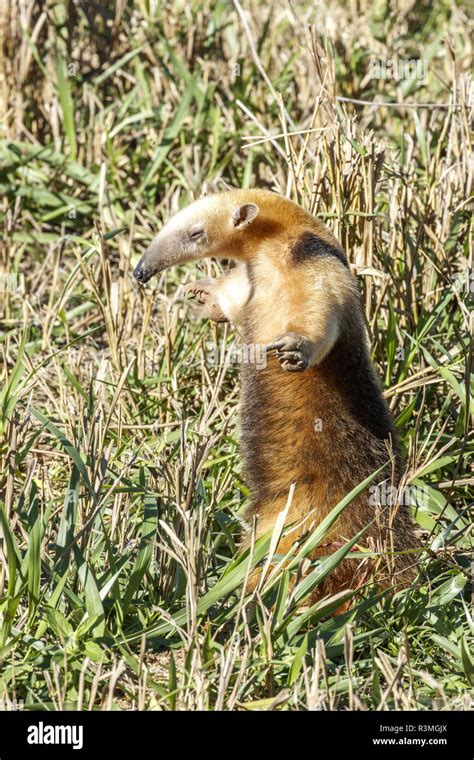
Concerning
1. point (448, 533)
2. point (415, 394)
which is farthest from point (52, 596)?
point (415, 394)

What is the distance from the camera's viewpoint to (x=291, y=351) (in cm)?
352

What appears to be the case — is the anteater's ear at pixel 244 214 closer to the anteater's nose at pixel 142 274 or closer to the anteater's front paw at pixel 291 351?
the anteater's nose at pixel 142 274

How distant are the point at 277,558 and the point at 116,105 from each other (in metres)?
4.64

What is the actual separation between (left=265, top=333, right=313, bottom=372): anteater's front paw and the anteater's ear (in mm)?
693

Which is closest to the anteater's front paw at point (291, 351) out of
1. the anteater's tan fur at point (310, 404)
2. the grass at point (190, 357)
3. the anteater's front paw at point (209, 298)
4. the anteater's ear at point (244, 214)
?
the anteater's tan fur at point (310, 404)

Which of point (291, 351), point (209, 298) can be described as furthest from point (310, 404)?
point (209, 298)

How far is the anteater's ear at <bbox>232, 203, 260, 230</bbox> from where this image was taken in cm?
405

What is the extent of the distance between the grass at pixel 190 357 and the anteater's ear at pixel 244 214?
763 mm

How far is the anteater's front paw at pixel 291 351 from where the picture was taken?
3504 millimetres

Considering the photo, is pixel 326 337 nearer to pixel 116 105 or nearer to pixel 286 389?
pixel 286 389

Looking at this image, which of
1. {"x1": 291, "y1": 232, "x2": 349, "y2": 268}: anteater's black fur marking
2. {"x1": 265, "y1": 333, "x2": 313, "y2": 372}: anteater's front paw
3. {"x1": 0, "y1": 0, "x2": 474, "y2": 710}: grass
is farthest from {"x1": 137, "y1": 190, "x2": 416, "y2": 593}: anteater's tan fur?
{"x1": 265, "y1": 333, "x2": 313, "y2": 372}: anteater's front paw

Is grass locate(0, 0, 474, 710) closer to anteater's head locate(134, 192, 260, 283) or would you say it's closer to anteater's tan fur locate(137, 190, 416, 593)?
anteater's tan fur locate(137, 190, 416, 593)

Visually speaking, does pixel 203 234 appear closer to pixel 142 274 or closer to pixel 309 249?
pixel 142 274

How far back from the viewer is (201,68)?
746 cm
